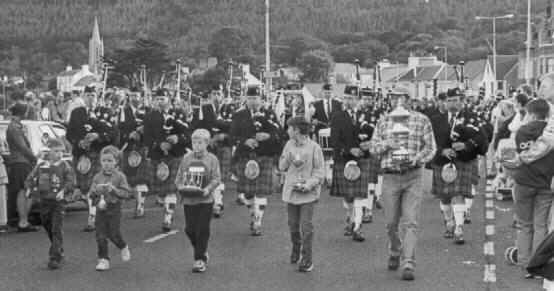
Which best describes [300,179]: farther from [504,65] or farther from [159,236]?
[504,65]

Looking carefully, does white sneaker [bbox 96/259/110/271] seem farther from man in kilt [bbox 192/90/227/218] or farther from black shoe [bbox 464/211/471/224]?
black shoe [bbox 464/211/471/224]

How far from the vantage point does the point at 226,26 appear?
213 feet

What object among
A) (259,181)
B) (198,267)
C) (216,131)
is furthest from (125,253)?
(216,131)

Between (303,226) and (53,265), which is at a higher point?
(303,226)

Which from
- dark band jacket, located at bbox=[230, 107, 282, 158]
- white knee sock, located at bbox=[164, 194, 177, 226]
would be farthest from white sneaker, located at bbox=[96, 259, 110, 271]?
dark band jacket, located at bbox=[230, 107, 282, 158]

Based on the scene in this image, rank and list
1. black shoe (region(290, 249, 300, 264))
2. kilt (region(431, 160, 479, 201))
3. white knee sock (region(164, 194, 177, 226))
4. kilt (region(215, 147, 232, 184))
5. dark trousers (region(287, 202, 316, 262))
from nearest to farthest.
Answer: dark trousers (region(287, 202, 316, 262)) < black shoe (region(290, 249, 300, 264)) < kilt (region(431, 160, 479, 201)) < white knee sock (region(164, 194, 177, 226)) < kilt (region(215, 147, 232, 184))

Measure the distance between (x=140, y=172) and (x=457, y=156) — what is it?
4.80 meters

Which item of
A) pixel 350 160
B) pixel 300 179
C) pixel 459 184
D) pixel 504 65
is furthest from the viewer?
pixel 504 65

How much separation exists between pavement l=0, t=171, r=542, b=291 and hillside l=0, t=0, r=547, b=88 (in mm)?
42004

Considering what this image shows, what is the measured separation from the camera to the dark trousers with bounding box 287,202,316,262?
9.65 metres

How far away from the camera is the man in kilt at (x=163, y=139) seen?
44.3 feet

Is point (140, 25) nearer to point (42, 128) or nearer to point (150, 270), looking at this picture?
point (42, 128)

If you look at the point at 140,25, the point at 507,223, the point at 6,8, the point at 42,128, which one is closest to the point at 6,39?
the point at 6,8

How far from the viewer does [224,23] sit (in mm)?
65938
